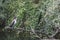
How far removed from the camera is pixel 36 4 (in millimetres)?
16391

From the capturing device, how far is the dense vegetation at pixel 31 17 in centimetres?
1327

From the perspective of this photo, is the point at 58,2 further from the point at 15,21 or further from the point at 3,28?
the point at 3,28

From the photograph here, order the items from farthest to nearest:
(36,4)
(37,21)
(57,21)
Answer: (36,4) < (37,21) < (57,21)

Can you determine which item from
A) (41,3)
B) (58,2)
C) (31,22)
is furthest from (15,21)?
(58,2)

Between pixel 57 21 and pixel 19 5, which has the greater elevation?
pixel 19 5

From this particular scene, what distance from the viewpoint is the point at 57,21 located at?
12711 millimetres

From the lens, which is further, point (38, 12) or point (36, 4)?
point (36, 4)

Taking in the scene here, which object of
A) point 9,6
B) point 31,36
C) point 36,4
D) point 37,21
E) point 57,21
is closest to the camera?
point 57,21

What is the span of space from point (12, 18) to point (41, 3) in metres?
2.42

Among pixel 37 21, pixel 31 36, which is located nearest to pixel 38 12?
pixel 37 21

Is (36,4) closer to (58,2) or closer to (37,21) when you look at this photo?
(37,21)

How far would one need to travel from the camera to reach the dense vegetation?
13.3 m

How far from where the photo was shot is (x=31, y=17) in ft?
52.0

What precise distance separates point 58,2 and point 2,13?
4.76 m
